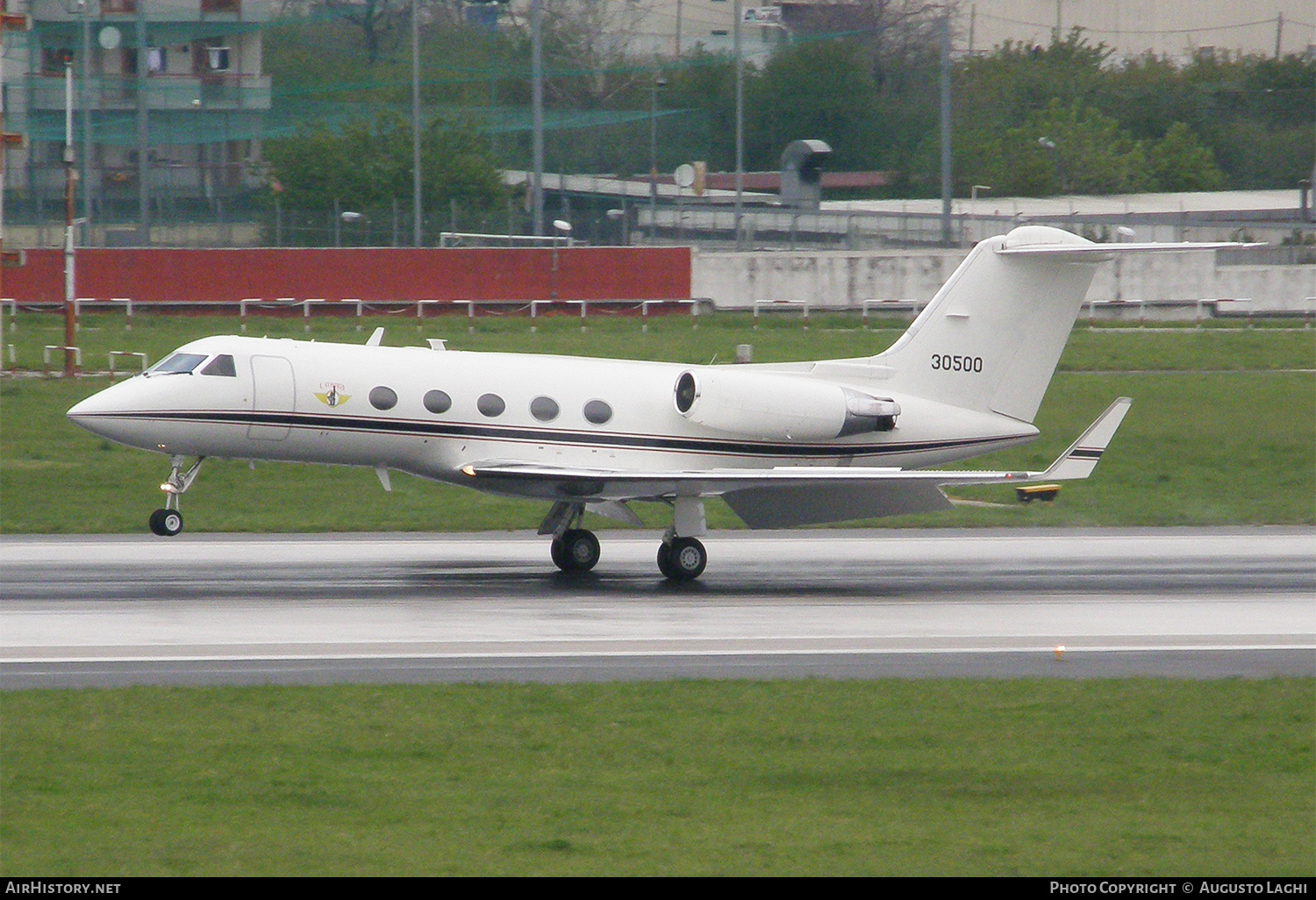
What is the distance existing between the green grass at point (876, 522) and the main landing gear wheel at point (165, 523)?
6.67m

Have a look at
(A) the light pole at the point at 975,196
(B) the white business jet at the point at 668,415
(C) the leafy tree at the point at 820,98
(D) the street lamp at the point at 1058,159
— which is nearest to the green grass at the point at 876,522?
(B) the white business jet at the point at 668,415

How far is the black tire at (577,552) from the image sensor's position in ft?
69.5

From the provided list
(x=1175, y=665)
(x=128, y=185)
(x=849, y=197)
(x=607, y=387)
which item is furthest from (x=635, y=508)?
(x=849, y=197)

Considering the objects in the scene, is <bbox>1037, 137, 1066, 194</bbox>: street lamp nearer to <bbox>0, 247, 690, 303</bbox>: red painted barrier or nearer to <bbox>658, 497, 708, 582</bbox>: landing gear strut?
<bbox>0, 247, 690, 303</bbox>: red painted barrier

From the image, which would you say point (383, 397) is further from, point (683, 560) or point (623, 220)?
point (623, 220)

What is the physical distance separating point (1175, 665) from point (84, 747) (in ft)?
32.9

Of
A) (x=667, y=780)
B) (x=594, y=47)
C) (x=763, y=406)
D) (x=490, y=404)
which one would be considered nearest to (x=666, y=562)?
(x=763, y=406)

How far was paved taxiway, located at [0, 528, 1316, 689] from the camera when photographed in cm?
1480

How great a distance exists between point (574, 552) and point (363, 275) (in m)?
30.2

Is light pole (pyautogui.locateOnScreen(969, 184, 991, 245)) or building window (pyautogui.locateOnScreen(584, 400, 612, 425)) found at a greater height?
light pole (pyautogui.locateOnScreen(969, 184, 991, 245))

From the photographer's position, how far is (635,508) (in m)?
29.0

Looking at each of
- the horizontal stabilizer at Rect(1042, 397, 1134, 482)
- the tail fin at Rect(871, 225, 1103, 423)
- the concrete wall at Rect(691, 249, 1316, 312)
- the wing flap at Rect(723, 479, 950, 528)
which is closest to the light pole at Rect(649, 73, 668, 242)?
the concrete wall at Rect(691, 249, 1316, 312)

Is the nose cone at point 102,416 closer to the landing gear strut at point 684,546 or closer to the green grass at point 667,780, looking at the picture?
the landing gear strut at point 684,546

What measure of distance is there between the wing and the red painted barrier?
29870mm
